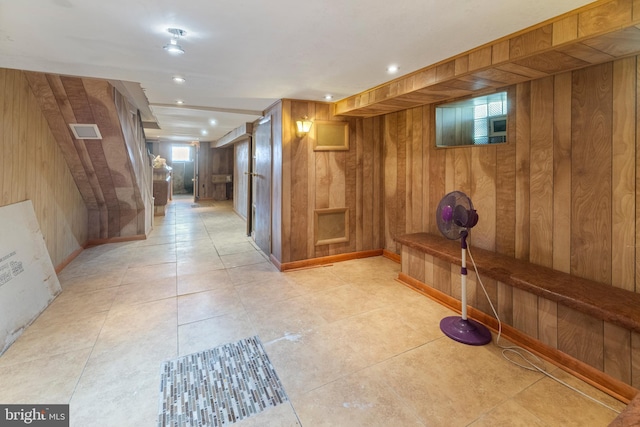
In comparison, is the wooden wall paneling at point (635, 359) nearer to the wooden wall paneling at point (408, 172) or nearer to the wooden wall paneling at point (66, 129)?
the wooden wall paneling at point (408, 172)

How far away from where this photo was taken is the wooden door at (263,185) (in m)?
4.34

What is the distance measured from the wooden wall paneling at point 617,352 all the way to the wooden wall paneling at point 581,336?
3 centimetres

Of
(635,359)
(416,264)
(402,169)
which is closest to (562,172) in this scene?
(635,359)

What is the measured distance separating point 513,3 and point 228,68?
2.17 metres

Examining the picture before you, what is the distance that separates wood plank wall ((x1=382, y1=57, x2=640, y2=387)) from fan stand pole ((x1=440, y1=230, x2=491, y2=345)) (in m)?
0.24

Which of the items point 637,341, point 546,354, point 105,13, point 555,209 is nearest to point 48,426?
point 105,13

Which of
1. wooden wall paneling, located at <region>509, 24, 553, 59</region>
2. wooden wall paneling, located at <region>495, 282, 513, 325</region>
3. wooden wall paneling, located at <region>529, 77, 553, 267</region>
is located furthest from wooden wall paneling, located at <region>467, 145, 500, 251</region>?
wooden wall paneling, located at <region>509, 24, 553, 59</region>

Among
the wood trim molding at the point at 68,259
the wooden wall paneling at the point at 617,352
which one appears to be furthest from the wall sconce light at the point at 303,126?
the wood trim molding at the point at 68,259

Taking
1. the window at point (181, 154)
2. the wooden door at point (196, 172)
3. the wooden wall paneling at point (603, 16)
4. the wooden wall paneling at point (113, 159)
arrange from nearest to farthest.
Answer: the wooden wall paneling at point (603, 16), the wooden wall paneling at point (113, 159), the wooden door at point (196, 172), the window at point (181, 154)

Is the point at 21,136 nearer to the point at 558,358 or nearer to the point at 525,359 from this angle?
the point at 525,359

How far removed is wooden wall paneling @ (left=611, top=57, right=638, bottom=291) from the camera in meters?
1.97

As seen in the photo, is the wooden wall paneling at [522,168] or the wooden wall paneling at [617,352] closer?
the wooden wall paneling at [617,352]

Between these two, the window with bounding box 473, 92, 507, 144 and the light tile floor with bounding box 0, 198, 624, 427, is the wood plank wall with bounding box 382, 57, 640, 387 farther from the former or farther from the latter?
the light tile floor with bounding box 0, 198, 624, 427

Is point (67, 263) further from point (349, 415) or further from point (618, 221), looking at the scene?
point (618, 221)
